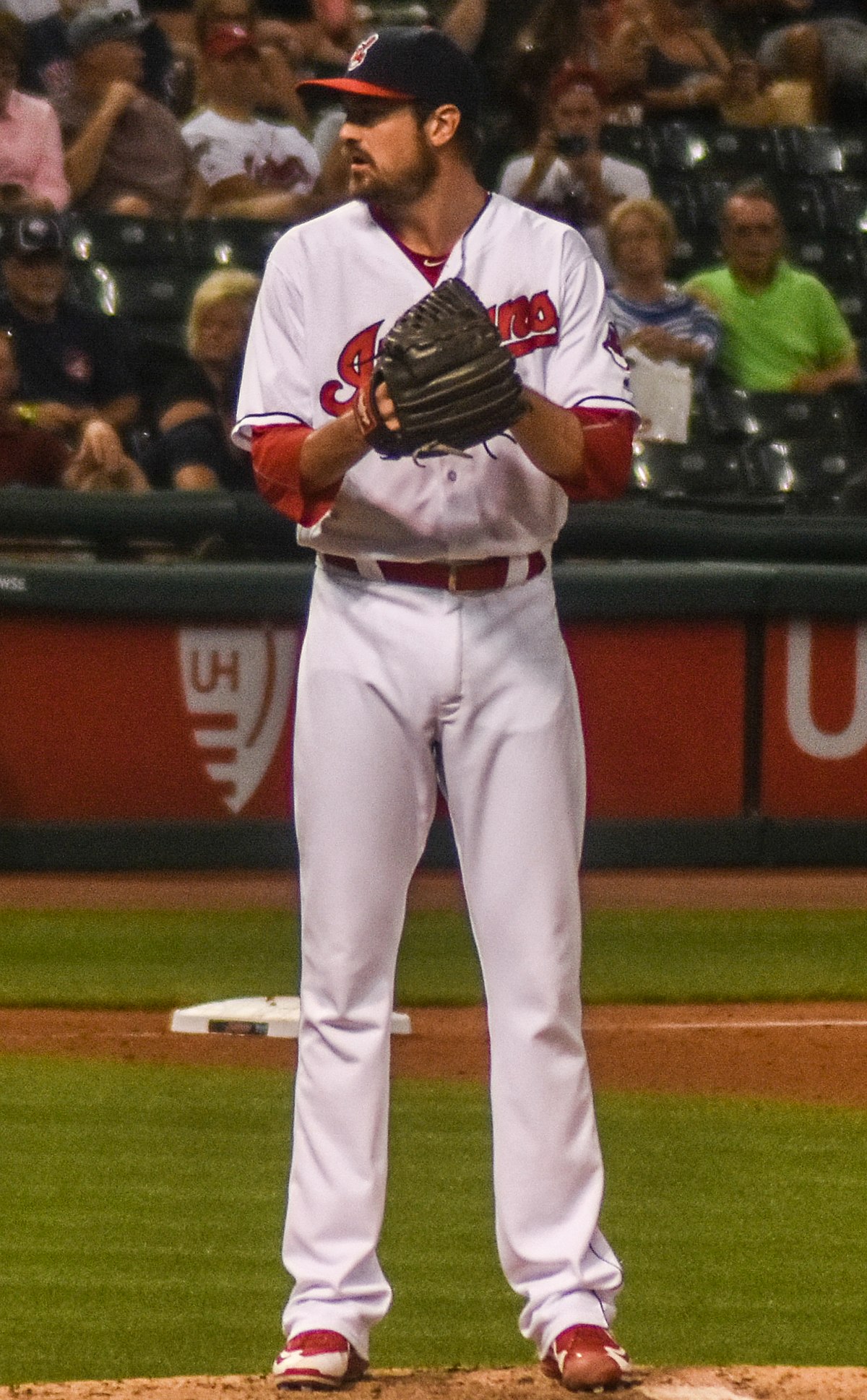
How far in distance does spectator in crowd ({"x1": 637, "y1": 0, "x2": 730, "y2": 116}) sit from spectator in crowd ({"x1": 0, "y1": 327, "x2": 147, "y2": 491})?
14.4 ft

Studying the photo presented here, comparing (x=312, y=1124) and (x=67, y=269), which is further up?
(x=67, y=269)

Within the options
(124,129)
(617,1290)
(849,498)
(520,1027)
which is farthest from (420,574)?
(124,129)

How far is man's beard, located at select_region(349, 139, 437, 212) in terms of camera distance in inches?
119

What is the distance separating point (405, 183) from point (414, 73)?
134mm

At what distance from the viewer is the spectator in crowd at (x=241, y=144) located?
32.8 feet

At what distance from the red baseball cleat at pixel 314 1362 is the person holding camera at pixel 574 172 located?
22.7 feet

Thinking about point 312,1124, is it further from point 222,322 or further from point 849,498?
point 849,498

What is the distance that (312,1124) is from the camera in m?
3.07

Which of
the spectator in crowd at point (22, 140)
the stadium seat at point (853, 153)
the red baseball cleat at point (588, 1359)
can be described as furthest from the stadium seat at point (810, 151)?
the red baseball cleat at point (588, 1359)

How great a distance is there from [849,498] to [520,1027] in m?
6.52


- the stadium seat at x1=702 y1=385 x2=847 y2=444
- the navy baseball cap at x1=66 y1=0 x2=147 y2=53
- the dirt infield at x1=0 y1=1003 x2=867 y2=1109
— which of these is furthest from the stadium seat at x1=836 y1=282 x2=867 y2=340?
the dirt infield at x1=0 y1=1003 x2=867 y2=1109

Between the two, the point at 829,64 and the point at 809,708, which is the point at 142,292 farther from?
the point at 829,64

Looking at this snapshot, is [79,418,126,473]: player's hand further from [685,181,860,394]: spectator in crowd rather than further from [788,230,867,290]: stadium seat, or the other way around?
[788,230,867,290]: stadium seat

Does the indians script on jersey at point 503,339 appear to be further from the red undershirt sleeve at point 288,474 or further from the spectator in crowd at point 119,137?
the spectator in crowd at point 119,137
